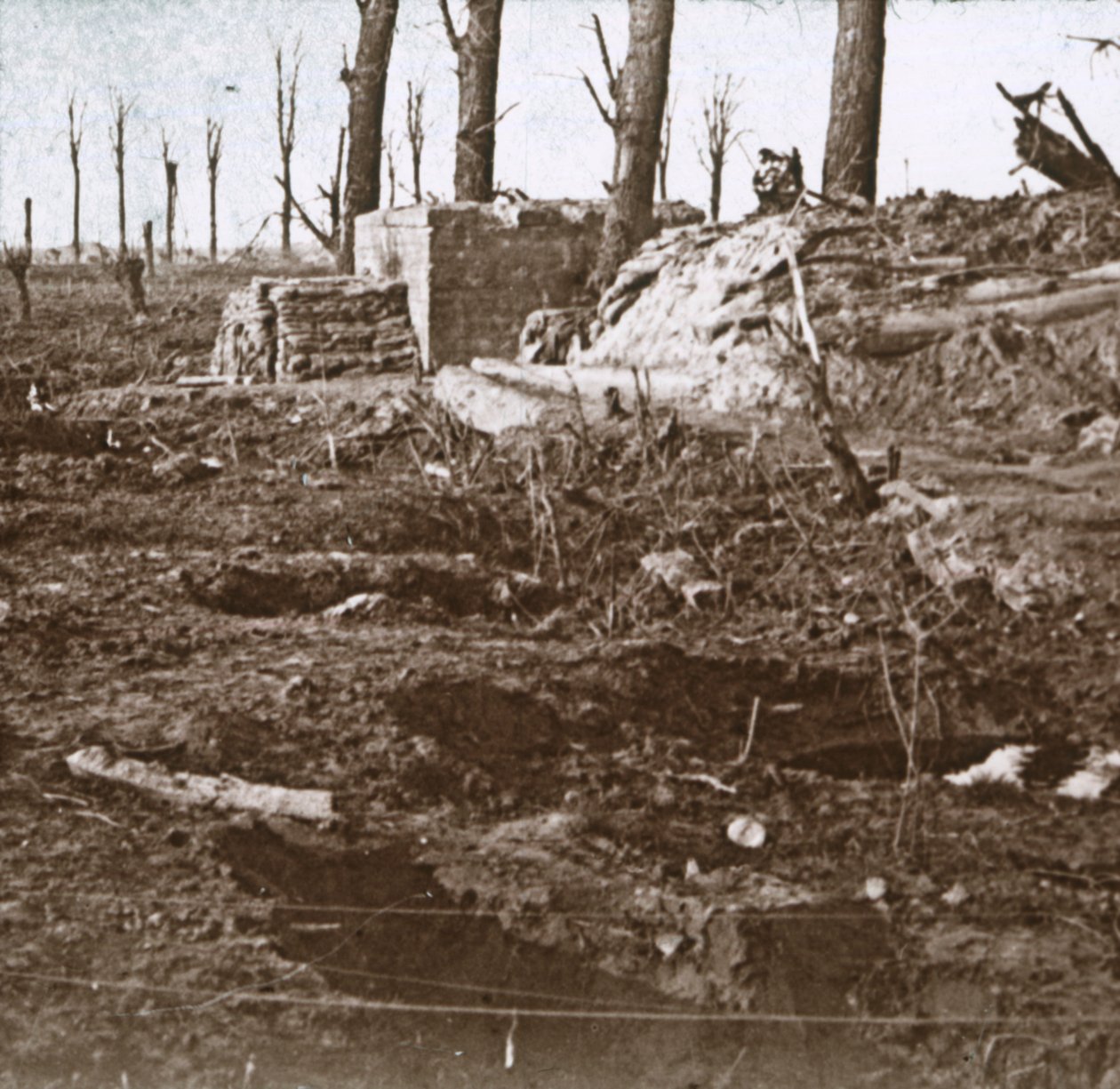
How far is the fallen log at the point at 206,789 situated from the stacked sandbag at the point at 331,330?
7.11m

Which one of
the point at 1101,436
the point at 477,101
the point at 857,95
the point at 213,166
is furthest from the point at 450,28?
the point at 213,166

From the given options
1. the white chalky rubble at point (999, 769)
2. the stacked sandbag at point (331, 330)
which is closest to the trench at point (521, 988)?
the white chalky rubble at point (999, 769)

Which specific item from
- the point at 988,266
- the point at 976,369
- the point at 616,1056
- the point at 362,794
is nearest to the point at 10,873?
the point at 362,794

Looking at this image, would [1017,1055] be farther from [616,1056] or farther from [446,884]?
[446,884]

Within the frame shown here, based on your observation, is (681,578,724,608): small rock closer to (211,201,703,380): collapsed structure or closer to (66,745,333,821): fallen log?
(66,745,333,821): fallen log

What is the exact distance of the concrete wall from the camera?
9.94 meters

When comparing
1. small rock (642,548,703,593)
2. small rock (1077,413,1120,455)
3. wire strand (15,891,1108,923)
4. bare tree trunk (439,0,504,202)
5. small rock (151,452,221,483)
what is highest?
bare tree trunk (439,0,504,202)

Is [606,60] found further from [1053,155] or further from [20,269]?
[20,269]

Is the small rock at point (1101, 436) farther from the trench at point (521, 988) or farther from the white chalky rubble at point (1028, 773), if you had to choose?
the trench at point (521, 988)

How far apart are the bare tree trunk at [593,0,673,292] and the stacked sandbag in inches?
66.3

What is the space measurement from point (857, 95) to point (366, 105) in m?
5.77

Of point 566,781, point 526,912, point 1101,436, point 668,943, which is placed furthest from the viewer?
point 1101,436

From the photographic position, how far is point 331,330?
34.7 feet

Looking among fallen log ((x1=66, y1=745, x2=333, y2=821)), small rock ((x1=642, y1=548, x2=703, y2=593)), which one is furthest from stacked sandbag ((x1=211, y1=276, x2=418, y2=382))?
fallen log ((x1=66, y1=745, x2=333, y2=821))
